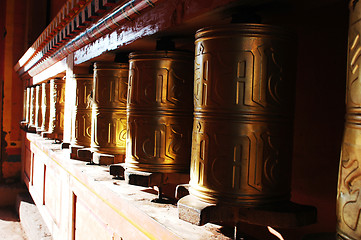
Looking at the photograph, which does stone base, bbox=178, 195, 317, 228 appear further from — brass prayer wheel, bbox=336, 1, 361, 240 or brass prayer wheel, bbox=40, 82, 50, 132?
brass prayer wheel, bbox=40, 82, 50, 132

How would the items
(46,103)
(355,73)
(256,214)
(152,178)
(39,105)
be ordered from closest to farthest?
(355,73) < (256,214) < (152,178) < (46,103) < (39,105)

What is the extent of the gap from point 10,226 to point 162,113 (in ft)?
14.7

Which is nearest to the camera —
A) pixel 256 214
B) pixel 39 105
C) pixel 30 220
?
pixel 256 214

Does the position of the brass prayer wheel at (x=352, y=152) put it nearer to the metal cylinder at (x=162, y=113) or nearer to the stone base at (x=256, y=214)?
the stone base at (x=256, y=214)

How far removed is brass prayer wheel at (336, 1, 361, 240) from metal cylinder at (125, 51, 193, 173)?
0.84m

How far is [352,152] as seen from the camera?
2.29 feet

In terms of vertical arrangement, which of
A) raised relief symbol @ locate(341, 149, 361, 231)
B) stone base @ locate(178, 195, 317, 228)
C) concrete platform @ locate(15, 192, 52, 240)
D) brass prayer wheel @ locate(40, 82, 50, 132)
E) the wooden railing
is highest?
the wooden railing

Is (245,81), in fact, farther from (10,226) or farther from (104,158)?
(10,226)

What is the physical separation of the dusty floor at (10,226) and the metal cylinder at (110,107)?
3.32 metres

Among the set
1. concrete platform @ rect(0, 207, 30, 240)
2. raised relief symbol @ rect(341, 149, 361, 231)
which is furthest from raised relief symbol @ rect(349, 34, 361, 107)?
concrete platform @ rect(0, 207, 30, 240)

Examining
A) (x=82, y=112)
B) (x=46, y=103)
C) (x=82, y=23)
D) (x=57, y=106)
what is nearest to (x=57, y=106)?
(x=57, y=106)

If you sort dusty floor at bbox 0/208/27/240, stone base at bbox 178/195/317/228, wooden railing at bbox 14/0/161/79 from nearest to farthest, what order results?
stone base at bbox 178/195/317/228
wooden railing at bbox 14/0/161/79
dusty floor at bbox 0/208/27/240

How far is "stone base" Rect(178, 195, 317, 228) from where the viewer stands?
39.3 inches

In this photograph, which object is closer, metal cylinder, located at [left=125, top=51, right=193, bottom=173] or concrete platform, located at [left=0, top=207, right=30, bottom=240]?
metal cylinder, located at [left=125, top=51, right=193, bottom=173]
